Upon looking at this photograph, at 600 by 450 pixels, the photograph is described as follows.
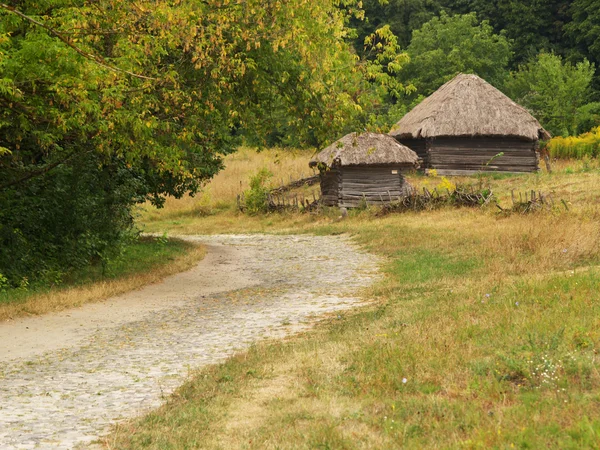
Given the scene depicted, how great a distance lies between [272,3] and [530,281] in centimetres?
713

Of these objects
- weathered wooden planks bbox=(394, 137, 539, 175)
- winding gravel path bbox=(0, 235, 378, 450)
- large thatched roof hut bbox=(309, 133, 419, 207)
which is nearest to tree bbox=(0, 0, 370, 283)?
winding gravel path bbox=(0, 235, 378, 450)

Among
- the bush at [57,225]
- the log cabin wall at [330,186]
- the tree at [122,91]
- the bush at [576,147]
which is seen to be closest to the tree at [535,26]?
the bush at [576,147]

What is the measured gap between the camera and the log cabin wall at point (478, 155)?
4038cm

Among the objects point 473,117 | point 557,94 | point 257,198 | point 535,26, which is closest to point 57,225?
point 257,198

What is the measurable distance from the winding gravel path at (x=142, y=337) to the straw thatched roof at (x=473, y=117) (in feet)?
66.0

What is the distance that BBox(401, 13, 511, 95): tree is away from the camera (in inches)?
2226

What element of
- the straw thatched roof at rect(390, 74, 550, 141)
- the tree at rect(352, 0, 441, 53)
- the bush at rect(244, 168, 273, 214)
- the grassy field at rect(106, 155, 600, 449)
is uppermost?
the tree at rect(352, 0, 441, 53)

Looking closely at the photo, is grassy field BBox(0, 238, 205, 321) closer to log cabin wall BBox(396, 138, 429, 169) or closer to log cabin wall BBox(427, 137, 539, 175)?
log cabin wall BBox(427, 137, 539, 175)

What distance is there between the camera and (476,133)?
3938 cm

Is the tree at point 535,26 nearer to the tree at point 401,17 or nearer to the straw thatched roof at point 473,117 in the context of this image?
the tree at point 401,17

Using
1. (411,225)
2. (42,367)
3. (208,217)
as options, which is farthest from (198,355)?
(208,217)

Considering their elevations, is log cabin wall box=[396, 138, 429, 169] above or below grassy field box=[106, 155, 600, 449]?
above

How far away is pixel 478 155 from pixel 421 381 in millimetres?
34872

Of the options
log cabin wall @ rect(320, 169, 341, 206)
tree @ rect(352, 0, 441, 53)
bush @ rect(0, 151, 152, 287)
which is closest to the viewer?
bush @ rect(0, 151, 152, 287)
